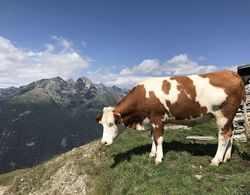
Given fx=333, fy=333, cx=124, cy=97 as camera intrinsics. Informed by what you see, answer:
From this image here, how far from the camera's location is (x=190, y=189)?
13.6 meters

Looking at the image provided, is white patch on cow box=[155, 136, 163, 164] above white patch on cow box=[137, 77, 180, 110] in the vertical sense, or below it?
below

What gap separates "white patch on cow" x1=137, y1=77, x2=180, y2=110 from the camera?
16516mm

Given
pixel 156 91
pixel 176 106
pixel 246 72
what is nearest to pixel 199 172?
pixel 176 106

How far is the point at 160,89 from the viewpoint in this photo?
1686 cm

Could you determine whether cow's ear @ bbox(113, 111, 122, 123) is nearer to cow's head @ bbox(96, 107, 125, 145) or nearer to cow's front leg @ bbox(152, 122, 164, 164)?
cow's head @ bbox(96, 107, 125, 145)

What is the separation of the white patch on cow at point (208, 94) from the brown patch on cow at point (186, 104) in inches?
7.7

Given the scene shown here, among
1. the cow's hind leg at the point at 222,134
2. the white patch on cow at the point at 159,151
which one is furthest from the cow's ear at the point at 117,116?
the cow's hind leg at the point at 222,134

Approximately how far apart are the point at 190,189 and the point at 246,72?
16725 millimetres

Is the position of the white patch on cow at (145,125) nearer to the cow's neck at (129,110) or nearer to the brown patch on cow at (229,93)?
the cow's neck at (129,110)

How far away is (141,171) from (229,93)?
18.7ft

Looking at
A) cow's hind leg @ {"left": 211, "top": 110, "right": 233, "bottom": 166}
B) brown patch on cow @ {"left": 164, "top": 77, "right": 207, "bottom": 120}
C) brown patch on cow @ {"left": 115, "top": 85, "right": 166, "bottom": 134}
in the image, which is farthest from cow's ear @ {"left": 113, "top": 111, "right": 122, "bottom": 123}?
cow's hind leg @ {"left": 211, "top": 110, "right": 233, "bottom": 166}

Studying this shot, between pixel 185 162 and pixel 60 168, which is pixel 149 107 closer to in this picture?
pixel 185 162

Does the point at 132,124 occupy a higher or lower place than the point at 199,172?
higher

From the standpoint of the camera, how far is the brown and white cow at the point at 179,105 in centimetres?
1567
